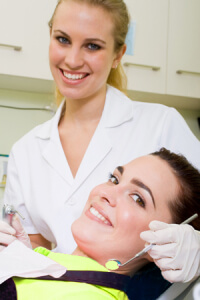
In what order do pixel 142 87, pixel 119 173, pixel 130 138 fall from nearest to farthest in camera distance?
pixel 119 173 < pixel 130 138 < pixel 142 87

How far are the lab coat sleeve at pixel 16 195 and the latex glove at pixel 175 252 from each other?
2.29 feet

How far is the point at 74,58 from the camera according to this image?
133 cm

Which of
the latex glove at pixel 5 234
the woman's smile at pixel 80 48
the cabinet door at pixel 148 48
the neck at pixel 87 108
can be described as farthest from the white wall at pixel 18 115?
the latex glove at pixel 5 234

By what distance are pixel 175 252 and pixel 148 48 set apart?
1549mm

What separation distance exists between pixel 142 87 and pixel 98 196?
1.25m

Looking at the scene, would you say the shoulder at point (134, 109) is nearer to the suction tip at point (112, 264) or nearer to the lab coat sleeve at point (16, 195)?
the lab coat sleeve at point (16, 195)

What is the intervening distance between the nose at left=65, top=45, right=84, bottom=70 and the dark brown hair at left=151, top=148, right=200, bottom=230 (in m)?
0.41

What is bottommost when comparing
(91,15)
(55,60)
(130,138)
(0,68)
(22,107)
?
(22,107)

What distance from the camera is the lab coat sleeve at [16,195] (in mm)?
1510

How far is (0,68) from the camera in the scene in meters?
1.95

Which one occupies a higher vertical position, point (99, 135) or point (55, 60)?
point (55, 60)

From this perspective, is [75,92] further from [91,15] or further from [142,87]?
[142,87]

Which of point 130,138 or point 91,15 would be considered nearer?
point 91,15

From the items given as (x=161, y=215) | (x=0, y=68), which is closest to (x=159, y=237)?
(x=161, y=215)
